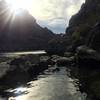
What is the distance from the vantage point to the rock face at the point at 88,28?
66.9 m

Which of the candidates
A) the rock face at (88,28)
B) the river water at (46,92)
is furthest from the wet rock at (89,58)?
the river water at (46,92)

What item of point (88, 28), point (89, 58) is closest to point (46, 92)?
point (89, 58)

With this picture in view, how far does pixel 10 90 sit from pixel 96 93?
506 inches

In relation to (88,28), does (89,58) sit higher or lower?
lower

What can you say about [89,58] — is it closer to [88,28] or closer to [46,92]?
[46,92]

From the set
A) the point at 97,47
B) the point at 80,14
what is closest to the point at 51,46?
the point at 80,14

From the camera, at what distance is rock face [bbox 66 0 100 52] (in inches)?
2635

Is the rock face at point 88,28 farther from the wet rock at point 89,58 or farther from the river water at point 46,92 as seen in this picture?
the river water at point 46,92

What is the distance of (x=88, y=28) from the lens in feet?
343

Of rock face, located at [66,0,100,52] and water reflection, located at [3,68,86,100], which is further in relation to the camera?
rock face, located at [66,0,100,52]

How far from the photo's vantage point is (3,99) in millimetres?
34750

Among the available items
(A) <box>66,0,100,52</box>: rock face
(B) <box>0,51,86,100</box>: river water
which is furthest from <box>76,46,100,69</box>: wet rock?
(B) <box>0,51,86,100</box>: river water

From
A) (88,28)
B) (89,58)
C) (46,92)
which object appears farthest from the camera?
(88,28)

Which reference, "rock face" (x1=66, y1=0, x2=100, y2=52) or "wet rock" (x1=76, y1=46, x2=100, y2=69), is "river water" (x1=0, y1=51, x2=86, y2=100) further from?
"rock face" (x1=66, y1=0, x2=100, y2=52)
